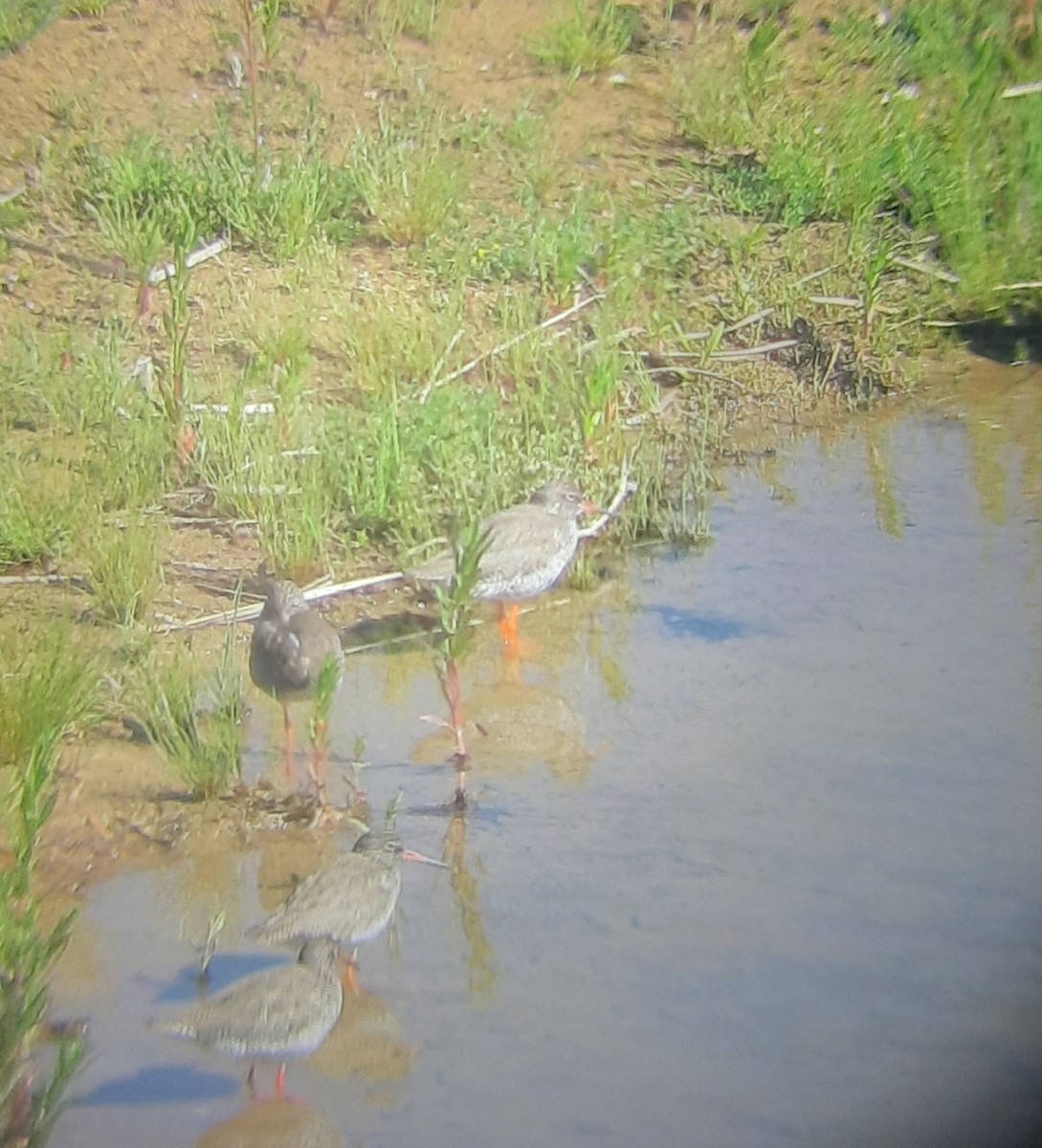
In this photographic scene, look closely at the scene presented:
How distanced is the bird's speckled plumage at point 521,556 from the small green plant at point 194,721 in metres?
0.98

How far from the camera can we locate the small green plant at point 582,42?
11.3m

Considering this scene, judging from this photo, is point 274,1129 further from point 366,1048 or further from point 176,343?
point 176,343

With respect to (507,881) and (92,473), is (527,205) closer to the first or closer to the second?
(92,473)

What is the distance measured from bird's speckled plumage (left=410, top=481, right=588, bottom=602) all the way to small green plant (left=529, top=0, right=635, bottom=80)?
499cm

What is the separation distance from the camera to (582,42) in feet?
37.0

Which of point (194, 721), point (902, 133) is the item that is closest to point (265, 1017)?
point (194, 721)

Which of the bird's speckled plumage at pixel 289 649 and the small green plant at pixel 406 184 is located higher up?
the small green plant at pixel 406 184

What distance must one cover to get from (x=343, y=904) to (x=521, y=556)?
2.17 m

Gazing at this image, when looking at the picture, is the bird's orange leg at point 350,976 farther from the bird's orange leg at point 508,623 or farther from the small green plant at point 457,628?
the bird's orange leg at point 508,623

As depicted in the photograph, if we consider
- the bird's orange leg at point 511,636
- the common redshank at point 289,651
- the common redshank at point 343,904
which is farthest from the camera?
the bird's orange leg at point 511,636

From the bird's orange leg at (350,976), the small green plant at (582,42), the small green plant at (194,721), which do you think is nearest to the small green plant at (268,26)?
the small green plant at (582,42)

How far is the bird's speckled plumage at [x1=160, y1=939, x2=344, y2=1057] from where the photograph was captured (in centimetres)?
423

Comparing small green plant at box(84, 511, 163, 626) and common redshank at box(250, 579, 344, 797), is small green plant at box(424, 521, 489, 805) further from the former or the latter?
small green plant at box(84, 511, 163, 626)

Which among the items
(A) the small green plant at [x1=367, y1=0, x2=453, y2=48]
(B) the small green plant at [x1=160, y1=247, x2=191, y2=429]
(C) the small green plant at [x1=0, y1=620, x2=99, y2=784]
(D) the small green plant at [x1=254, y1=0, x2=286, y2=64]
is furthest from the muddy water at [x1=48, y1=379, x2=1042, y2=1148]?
(A) the small green plant at [x1=367, y1=0, x2=453, y2=48]
